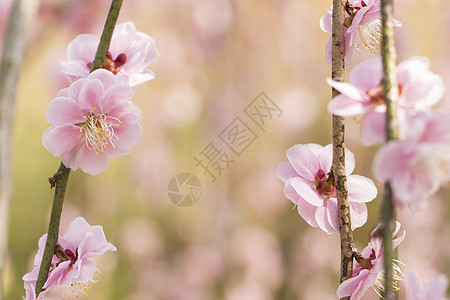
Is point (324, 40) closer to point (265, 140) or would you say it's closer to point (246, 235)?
point (265, 140)

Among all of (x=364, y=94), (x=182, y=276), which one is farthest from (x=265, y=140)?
(x=364, y=94)

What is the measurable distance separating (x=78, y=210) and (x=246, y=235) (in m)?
0.66

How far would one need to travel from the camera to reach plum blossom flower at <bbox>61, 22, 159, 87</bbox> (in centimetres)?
56

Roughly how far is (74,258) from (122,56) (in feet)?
0.67

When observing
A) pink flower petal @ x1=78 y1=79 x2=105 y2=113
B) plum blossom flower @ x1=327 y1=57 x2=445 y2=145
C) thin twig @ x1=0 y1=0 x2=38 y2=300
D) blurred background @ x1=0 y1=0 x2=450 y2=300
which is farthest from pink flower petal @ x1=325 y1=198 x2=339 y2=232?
blurred background @ x1=0 y1=0 x2=450 y2=300

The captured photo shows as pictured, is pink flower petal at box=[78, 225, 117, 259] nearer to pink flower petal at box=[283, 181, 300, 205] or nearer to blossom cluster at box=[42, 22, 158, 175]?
blossom cluster at box=[42, 22, 158, 175]

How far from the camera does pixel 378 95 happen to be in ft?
1.32

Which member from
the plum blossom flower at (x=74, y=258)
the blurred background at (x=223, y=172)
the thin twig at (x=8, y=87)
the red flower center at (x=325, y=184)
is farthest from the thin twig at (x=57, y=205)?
the blurred background at (x=223, y=172)

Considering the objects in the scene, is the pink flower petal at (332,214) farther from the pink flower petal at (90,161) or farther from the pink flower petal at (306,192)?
the pink flower petal at (90,161)

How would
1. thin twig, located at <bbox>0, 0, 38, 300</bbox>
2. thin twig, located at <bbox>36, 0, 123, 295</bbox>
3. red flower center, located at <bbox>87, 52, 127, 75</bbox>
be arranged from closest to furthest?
thin twig, located at <bbox>36, 0, 123, 295</bbox>, red flower center, located at <bbox>87, 52, 127, 75</bbox>, thin twig, located at <bbox>0, 0, 38, 300</bbox>

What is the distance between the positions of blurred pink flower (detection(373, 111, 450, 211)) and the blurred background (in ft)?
4.48

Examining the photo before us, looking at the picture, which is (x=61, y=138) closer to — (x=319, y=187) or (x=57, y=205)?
(x=57, y=205)

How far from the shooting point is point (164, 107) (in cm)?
274

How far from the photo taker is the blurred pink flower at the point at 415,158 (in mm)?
346
